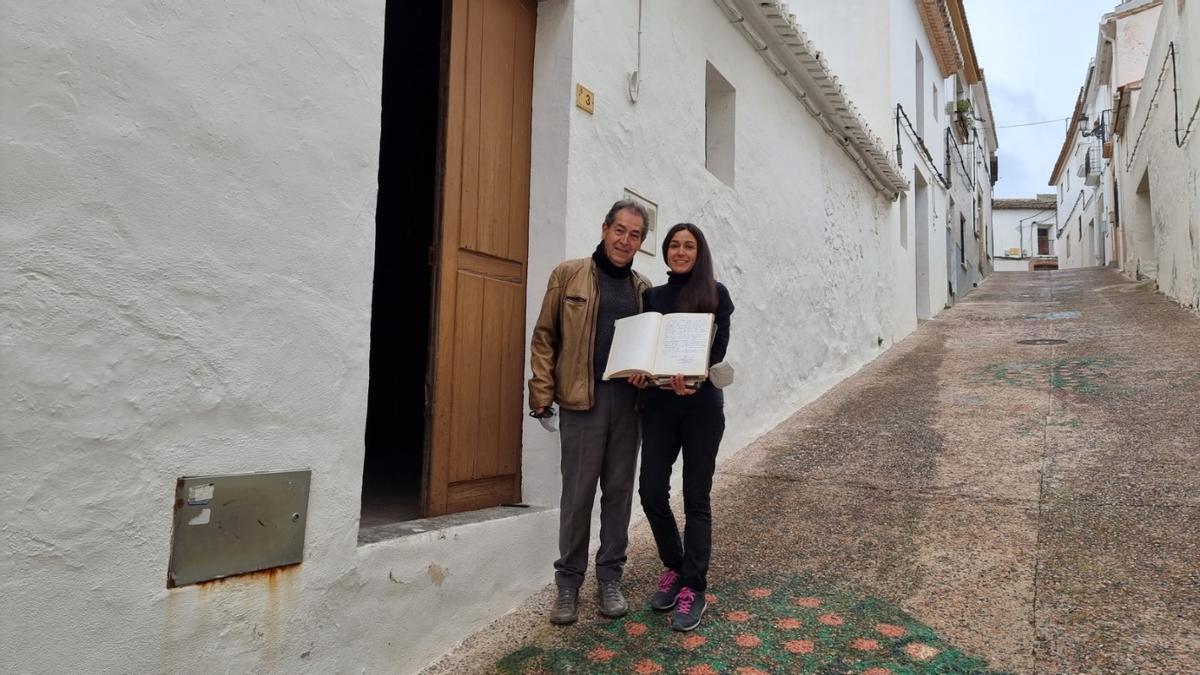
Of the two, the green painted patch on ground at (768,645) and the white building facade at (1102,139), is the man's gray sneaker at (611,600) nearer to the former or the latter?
the green painted patch on ground at (768,645)

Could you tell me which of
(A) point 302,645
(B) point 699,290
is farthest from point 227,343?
(B) point 699,290

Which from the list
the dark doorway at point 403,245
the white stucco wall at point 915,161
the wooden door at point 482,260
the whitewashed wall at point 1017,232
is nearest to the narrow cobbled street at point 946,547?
the wooden door at point 482,260

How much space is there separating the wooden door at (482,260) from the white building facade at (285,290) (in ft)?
0.04

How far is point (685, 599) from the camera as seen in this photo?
298cm

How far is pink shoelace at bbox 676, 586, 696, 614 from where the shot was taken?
295cm

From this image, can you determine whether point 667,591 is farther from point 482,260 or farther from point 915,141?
point 915,141

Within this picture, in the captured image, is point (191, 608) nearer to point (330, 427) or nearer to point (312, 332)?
point (330, 427)

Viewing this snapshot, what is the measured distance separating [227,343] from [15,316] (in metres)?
0.50

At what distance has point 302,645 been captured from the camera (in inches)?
88.5

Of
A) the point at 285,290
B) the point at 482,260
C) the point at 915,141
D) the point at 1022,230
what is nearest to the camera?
the point at 285,290

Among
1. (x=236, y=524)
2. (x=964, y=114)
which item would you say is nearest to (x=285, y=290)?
(x=236, y=524)

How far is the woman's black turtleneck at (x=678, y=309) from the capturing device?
2945mm

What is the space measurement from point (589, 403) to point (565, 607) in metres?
0.82

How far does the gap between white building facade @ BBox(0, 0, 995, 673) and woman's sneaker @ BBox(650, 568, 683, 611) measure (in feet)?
1.66
